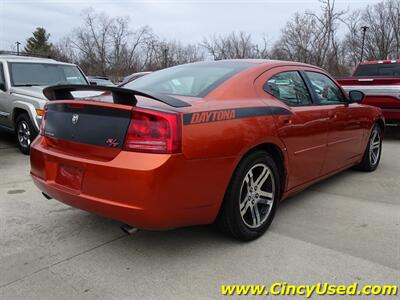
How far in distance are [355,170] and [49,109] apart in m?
4.33

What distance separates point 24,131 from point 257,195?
16.5 feet

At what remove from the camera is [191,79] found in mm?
3545

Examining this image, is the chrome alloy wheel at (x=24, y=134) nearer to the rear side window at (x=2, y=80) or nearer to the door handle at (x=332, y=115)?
the rear side window at (x=2, y=80)

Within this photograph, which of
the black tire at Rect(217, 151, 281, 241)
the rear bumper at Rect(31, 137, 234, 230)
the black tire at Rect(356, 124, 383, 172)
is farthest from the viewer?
the black tire at Rect(356, 124, 383, 172)

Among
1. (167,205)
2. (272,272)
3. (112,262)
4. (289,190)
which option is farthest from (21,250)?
(289,190)

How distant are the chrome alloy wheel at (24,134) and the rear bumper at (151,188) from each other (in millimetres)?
4246

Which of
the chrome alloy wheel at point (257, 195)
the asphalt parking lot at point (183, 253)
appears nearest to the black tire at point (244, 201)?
the chrome alloy wheel at point (257, 195)

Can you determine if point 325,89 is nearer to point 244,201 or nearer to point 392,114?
point 244,201

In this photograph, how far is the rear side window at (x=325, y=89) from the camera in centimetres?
426

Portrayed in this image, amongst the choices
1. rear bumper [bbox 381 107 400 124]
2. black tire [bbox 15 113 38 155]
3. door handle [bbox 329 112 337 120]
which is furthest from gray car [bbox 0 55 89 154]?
rear bumper [bbox 381 107 400 124]

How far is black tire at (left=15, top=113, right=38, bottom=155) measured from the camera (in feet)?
21.9

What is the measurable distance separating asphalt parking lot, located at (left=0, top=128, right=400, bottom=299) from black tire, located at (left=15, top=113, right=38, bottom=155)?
2.59 metres

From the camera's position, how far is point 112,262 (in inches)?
115

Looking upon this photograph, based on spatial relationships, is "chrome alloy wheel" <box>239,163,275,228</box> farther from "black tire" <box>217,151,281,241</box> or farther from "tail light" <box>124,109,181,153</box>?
"tail light" <box>124,109,181,153</box>
